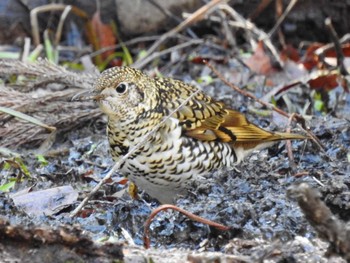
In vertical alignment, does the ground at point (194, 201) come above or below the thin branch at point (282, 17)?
below

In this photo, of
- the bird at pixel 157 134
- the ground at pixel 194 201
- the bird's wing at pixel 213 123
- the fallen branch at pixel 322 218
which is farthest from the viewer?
the bird's wing at pixel 213 123

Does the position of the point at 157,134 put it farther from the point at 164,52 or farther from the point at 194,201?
the point at 164,52

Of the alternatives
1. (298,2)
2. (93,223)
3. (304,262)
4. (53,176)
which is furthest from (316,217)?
(298,2)

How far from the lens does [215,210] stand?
4.74 m

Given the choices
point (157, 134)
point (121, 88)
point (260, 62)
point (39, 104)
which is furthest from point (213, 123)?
point (260, 62)

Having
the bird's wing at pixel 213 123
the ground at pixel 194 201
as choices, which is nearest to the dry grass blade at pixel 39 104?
the ground at pixel 194 201

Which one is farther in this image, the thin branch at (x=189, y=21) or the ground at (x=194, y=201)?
the thin branch at (x=189, y=21)

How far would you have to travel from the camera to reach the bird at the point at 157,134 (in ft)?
16.6

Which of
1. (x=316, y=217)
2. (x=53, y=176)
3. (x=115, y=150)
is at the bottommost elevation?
(x=53, y=176)

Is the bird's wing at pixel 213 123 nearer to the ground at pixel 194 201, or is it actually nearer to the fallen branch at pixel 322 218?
the ground at pixel 194 201

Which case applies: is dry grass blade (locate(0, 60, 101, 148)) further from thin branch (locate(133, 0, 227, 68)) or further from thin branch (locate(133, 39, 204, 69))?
thin branch (locate(133, 0, 227, 68))

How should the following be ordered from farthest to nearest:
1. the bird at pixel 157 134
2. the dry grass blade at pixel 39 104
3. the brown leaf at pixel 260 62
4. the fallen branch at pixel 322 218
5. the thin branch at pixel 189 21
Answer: the thin branch at pixel 189 21, the brown leaf at pixel 260 62, the dry grass blade at pixel 39 104, the bird at pixel 157 134, the fallen branch at pixel 322 218

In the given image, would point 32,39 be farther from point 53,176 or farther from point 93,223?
point 93,223

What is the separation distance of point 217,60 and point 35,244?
515 cm
